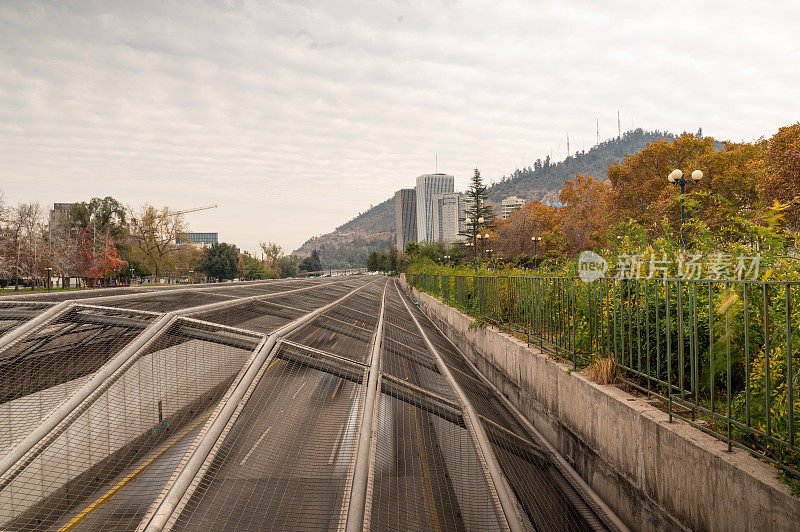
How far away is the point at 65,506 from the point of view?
196 cm

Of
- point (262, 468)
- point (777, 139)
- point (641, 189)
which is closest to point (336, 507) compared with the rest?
point (262, 468)

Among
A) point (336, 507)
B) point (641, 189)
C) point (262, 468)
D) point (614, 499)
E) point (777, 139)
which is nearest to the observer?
point (336, 507)

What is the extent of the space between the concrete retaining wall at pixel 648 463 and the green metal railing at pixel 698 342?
164 millimetres

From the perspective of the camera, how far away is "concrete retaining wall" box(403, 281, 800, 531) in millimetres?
2449

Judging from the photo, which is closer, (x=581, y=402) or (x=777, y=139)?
(x=581, y=402)

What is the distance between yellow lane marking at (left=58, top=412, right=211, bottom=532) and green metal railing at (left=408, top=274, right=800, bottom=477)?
11.3 ft

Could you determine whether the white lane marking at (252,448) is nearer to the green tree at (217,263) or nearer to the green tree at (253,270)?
the green tree at (217,263)

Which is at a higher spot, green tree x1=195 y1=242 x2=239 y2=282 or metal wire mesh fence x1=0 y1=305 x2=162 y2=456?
green tree x1=195 y1=242 x2=239 y2=282

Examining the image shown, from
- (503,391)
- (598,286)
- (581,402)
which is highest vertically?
(598,286)

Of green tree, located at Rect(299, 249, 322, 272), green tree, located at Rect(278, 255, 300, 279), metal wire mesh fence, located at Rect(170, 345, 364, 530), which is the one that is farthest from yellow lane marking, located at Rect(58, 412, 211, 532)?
green tree, located at Rect(299, 249, 322, 272)

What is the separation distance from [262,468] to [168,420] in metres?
0.74

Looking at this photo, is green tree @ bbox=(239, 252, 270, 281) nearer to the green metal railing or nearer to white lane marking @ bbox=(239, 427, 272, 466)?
the green metal railing

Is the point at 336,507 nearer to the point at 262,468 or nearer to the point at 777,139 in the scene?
the point at 262,468

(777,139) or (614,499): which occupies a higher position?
(777,139)
